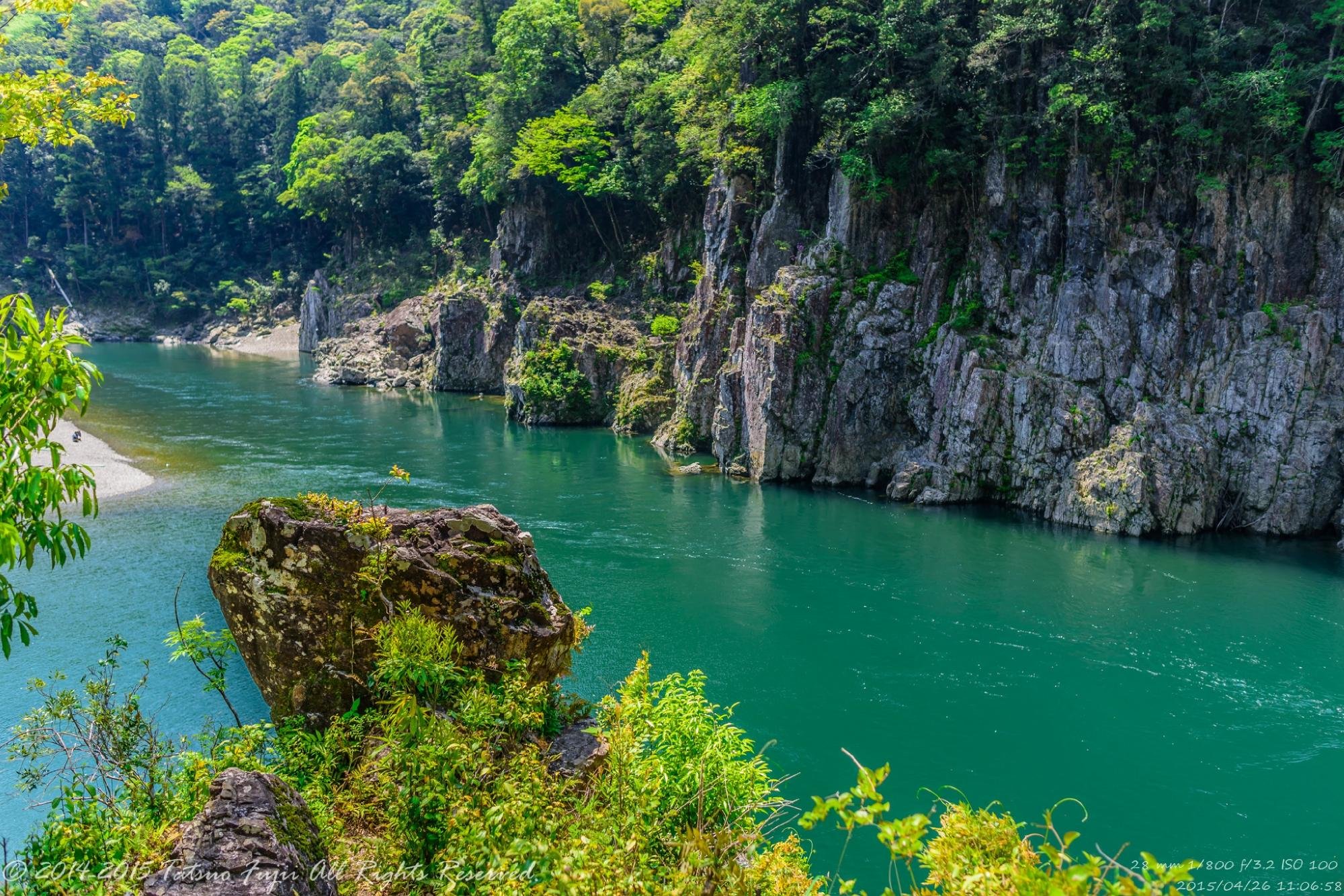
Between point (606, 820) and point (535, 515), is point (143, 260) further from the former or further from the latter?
point (606, 820)

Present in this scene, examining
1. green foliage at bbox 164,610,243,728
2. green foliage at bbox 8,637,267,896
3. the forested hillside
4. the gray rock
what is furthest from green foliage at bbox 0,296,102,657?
the forested hillside

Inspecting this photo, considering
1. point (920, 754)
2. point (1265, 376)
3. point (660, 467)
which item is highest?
point (1265, 376)

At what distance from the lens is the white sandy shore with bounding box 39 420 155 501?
35.0 metres

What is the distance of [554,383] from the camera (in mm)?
51969

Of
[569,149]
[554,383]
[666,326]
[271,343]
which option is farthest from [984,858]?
[271,343]

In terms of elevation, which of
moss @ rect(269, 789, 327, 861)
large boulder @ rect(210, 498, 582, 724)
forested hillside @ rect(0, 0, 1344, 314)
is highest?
forested hillside @ rect(0, 0, 1344, 314)

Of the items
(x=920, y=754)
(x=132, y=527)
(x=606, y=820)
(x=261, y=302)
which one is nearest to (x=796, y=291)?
(x=920, y=754)

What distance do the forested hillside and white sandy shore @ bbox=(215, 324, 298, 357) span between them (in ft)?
16.2

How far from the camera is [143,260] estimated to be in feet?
312

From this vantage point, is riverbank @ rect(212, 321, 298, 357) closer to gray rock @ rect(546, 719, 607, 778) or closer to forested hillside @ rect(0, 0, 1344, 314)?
forested hillside @ rect(0, 0, 1344, 314)

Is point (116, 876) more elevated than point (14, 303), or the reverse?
point (14, 303)

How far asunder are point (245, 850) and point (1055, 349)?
3343cm

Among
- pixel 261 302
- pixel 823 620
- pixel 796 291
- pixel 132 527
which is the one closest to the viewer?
pixel 823 620

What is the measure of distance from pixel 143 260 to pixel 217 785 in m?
105
